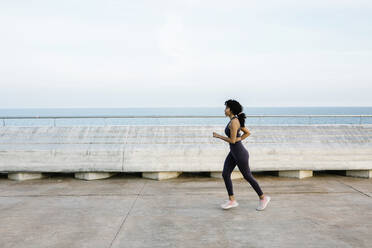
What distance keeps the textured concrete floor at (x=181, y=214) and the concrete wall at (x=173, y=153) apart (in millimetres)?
414

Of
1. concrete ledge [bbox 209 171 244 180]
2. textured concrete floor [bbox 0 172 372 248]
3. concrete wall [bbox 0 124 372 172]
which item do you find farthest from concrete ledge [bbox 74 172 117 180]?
concrete ledge [bbox 209 171 244 180]

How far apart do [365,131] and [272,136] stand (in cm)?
278

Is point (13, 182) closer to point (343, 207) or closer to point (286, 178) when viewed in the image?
point (286, 178)

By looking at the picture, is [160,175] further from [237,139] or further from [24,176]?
[24,176]

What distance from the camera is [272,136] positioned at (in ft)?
27.1

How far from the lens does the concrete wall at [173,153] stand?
761 centimetres

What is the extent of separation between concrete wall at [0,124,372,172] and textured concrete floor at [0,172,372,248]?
1.36 ft

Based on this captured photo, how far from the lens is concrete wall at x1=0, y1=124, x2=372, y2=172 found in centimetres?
761

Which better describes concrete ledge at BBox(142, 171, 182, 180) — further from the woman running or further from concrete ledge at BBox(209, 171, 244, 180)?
the woman running

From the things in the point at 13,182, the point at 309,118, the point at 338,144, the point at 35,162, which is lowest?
the point at 13,182

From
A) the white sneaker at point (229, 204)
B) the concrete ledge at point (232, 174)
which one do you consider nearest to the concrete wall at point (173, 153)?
the concrete ledge at point (232, 174)

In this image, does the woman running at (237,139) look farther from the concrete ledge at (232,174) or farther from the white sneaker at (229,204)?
the concrete ledge at (232,174)

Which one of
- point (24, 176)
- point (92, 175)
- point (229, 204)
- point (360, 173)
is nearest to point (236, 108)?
point (229, 204)

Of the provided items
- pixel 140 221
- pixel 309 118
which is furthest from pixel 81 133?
pixel 309 118
